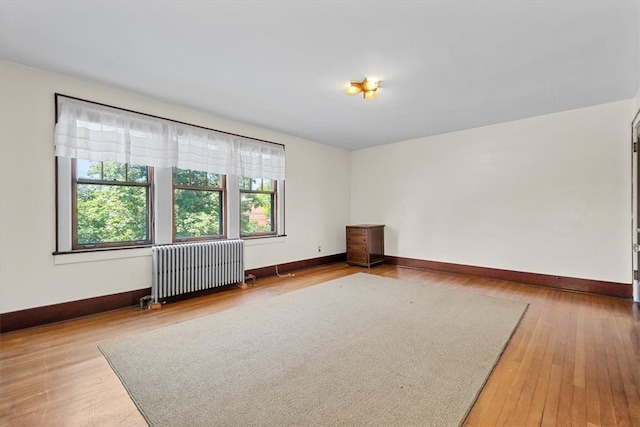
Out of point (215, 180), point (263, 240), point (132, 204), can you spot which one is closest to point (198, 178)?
point (215, 180)

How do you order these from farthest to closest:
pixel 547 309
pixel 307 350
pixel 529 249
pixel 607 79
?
1. pixel 529 249
2. pixel 547 309
3. pixel 607 79
4. pixel 307 350

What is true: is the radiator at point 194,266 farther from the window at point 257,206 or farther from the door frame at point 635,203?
the door frame at point 635,203

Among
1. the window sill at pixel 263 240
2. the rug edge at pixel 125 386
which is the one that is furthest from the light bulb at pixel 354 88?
the rug edge at pixel 125 386

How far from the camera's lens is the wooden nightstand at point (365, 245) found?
587 cm

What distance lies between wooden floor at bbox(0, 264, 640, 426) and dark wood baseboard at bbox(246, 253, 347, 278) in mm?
1432

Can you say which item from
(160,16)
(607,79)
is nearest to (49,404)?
(160,16)

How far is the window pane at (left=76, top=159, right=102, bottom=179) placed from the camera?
326 cm

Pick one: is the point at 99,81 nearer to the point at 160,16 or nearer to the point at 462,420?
the point at 160,16

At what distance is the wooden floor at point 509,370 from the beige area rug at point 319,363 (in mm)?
110

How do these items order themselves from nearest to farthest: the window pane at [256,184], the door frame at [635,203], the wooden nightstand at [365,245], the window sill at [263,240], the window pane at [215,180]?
1. the door frame at [635,203]
2. the window pane at [215,180]
3. the window sill at [263,240]
4. the window pane at [256,184]
5. the wooden nightstand at [365,245]

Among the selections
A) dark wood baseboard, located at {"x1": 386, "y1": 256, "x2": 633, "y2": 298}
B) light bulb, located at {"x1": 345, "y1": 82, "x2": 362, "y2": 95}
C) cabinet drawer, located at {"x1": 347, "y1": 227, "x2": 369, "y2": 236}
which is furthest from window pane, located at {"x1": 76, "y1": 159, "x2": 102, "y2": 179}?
dark wood baseboard, located at {"x1": 386, "y1": 256, "x2": 633, "y2": 298}

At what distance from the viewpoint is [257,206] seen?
5129 millimetres

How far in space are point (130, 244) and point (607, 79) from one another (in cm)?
587

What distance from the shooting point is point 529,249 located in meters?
4.54
